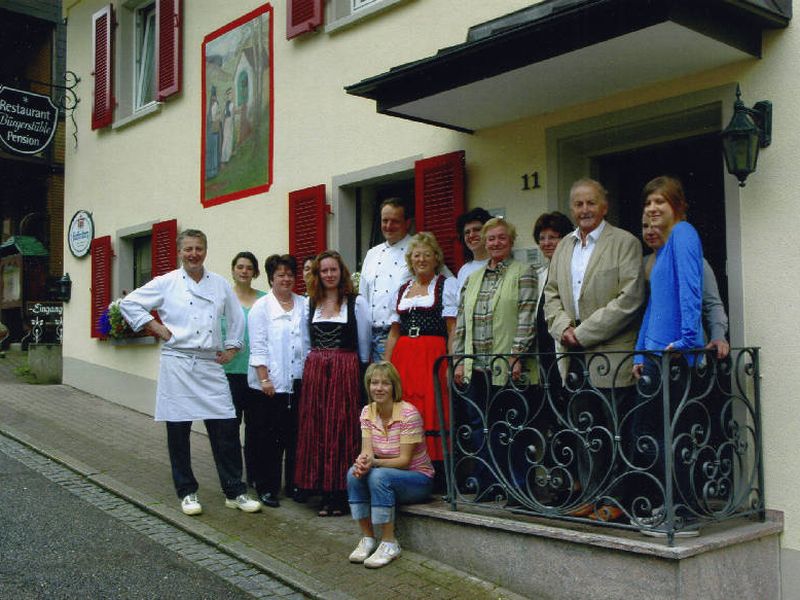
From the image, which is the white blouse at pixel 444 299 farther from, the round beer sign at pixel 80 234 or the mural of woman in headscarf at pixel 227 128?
the round beer sign at pixel 80 234

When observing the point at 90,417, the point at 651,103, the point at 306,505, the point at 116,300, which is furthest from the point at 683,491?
the point at 116,300

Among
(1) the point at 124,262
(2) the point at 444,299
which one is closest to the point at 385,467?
(2) the point at 444,299

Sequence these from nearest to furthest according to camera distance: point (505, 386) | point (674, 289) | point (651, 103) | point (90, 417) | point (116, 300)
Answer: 1. point (674, 289)
2. point (505, 386)
3. point (651, 103)
4. point (90, 417)
5. point (116, 300)

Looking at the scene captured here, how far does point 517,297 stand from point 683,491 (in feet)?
4.76

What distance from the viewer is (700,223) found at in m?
5.84

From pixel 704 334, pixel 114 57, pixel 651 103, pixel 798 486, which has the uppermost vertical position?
pixel 114 57

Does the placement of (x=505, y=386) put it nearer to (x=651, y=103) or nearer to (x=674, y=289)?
(x=674, y=289)

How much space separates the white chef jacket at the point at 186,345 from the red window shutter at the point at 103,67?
258 inches

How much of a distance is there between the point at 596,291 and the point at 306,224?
13.7ft

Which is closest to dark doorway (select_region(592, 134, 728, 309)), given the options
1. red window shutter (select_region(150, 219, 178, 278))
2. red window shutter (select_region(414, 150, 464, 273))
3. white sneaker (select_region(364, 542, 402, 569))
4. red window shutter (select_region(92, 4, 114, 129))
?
red window shutter (select_region(414, 150, 464, 273))

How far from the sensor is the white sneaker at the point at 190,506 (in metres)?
6.04

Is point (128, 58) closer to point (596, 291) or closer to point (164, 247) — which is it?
point (164, 247)

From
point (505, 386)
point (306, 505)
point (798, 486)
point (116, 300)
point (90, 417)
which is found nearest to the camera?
point (798, 486)

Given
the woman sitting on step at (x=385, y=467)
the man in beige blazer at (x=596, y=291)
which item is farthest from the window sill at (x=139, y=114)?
the man in beige blazer at (x=596, y=291)
